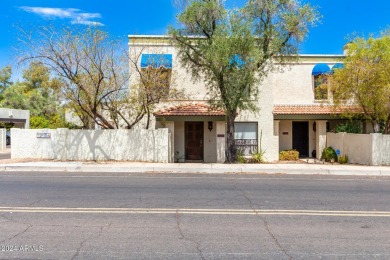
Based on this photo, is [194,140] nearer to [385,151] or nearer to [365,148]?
[365,148]

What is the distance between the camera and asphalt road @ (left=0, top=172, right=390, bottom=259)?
5254 millimetres

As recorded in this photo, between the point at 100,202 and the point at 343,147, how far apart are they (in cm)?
1595

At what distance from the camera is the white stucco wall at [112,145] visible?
18875 mm

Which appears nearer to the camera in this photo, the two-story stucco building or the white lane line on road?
the white lane line on road

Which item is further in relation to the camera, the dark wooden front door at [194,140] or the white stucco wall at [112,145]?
the dark wooden front door at [194,140]

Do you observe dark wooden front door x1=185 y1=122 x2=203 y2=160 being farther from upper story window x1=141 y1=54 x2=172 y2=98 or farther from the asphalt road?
the asphalt road

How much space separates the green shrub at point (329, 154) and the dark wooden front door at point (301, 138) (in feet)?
8.68

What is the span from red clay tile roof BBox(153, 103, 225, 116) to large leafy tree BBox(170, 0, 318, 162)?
76.9 inches

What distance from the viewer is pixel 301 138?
2448 cm

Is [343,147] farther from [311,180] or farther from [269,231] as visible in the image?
[269,231]

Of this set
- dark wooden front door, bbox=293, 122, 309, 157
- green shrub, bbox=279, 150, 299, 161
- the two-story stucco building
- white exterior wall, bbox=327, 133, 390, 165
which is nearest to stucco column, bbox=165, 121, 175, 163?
the two-story stucco building

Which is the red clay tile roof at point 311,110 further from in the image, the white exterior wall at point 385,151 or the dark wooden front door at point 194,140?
the dark wooden front door at point 194,140

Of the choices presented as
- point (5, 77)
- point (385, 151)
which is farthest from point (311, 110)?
point (5, 77)

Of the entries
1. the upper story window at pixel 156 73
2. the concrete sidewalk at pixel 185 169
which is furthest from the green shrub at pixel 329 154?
the upper story window at pixel 156 73
